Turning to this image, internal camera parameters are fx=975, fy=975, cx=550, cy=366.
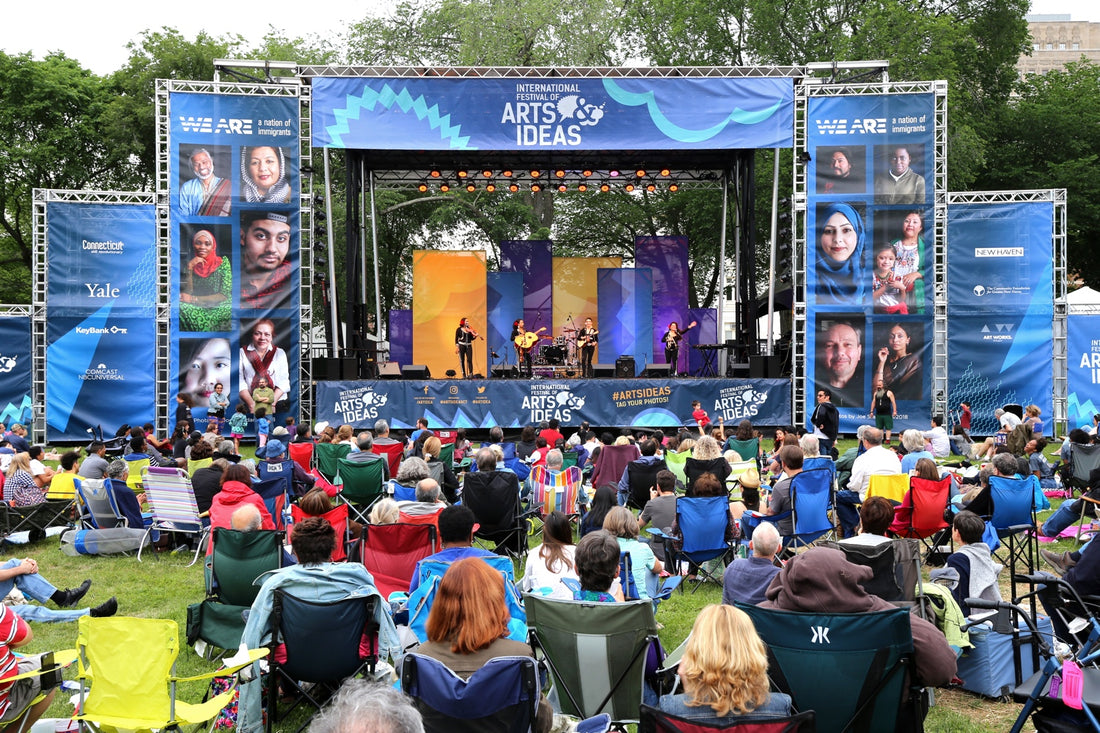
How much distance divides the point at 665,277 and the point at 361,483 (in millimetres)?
14807

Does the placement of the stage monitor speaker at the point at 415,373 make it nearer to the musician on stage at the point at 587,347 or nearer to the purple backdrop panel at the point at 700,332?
the musician on stage at the point at 587,347

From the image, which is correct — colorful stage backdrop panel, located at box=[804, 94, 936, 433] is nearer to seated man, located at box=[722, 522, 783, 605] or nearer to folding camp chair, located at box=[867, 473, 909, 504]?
folding camp chair, located at box=[867, 473, 909, 504]

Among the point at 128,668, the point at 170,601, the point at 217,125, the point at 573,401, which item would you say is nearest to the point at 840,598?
the point at 128,668

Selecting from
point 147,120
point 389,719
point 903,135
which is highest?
point 147,120

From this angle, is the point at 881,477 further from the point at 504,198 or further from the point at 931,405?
the point at 504,198

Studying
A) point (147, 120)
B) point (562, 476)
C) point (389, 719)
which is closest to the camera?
point (389, 719)

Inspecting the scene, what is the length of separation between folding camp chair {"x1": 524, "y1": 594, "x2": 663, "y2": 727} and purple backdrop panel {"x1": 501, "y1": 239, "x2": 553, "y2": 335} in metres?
19.0

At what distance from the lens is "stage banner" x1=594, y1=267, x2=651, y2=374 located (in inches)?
886

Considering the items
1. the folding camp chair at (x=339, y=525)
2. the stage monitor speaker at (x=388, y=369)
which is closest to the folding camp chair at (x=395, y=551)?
the folding camp chair at (x=339, y=525)

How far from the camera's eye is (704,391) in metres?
17.0

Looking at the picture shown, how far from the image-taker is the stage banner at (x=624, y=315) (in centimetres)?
2250

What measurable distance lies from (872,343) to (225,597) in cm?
1389

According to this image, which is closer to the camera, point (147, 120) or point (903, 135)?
point (903, 135)

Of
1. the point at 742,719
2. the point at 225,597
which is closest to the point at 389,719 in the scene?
the point at 742,719
